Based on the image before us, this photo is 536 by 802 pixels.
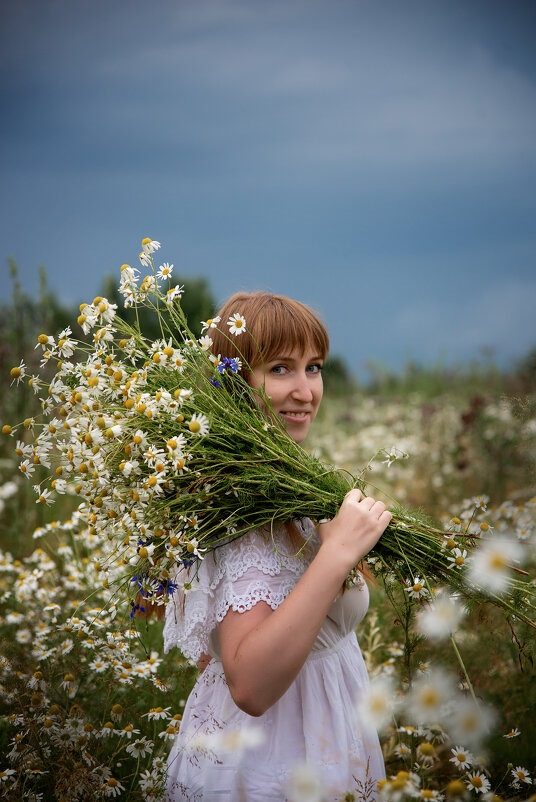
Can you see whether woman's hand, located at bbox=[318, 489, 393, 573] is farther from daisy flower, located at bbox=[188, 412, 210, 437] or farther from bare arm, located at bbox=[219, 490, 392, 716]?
daisy flower, located at bbox=[188, 412, 210, 437]


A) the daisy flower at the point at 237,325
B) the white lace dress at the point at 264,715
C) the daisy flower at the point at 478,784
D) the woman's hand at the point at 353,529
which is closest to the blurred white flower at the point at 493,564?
the woman's hand at the point at 353,529

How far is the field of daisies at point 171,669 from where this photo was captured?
1583mm

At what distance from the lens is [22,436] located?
6234 mm

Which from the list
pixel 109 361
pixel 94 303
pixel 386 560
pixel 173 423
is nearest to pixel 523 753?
pixel 386 560

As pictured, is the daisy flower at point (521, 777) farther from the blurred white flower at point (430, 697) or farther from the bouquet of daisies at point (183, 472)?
the blurred white flower at point (430, 697)

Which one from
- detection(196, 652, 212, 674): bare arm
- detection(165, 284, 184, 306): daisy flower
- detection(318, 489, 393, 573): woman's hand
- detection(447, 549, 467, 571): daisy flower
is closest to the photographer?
→ detection(318, 489, 393, 573): woman's hand

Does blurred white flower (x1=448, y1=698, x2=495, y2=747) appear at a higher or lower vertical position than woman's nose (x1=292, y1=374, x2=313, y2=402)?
lower

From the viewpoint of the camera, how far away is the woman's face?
1.92 metres

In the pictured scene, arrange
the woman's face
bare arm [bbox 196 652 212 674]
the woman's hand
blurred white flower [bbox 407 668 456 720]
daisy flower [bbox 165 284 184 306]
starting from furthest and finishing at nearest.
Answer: bare arm [bbox 196 652 212 674] < the woman's face < daisy flower [bbox 165 284 184 306] < the woman's hand < blurred white flower [bbox 407 668 456 720]

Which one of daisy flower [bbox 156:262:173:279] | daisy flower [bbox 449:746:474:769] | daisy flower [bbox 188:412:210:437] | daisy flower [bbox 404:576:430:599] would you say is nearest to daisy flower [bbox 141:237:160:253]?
daisy flower [bbox 156:262:173:279]

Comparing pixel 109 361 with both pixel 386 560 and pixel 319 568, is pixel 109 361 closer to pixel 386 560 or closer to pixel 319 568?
pixel 319 568

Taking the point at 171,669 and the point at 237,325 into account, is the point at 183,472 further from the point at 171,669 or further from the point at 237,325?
the point at 171,669

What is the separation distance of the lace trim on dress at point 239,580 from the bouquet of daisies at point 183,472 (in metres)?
0.06

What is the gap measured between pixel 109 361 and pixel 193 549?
0.59 metres
